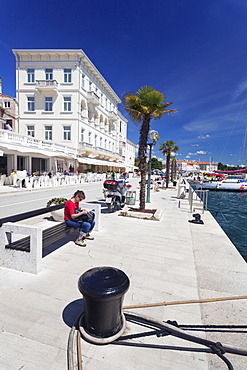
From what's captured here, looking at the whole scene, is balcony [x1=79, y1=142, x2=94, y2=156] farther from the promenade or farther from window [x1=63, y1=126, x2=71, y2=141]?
the promenade

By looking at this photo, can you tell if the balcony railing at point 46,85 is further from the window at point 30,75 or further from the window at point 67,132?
the window at point 67,132

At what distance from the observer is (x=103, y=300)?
6.27 ft

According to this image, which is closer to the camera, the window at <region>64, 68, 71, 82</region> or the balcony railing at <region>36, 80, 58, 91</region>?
the balcony railing at <region>36, 80, 58, 91</region>

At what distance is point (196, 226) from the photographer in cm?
711

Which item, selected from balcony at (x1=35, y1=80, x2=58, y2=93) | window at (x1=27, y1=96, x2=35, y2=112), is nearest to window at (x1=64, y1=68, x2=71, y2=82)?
balcony at (x1=35, y1=80, x2=58, y2=93)

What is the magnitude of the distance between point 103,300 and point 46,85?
36.9m

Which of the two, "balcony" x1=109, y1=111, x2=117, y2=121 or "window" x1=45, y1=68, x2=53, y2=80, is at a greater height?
"window" x1=45, y1=68, x2=53, y2=80

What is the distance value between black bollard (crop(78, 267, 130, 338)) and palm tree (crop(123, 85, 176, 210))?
6.74m

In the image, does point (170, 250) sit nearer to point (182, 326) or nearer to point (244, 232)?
point (182, 326)

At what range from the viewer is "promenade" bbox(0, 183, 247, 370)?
1900mm

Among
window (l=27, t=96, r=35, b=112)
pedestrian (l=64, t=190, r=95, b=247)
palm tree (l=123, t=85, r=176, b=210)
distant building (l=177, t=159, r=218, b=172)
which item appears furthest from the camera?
distant building (l=177, t=159, r=218, b=172)

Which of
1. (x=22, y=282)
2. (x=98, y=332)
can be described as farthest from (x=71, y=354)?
(x=22, y=282)

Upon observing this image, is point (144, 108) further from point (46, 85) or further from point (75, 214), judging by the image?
point (46, 85)

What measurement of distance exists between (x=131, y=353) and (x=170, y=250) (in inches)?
118
